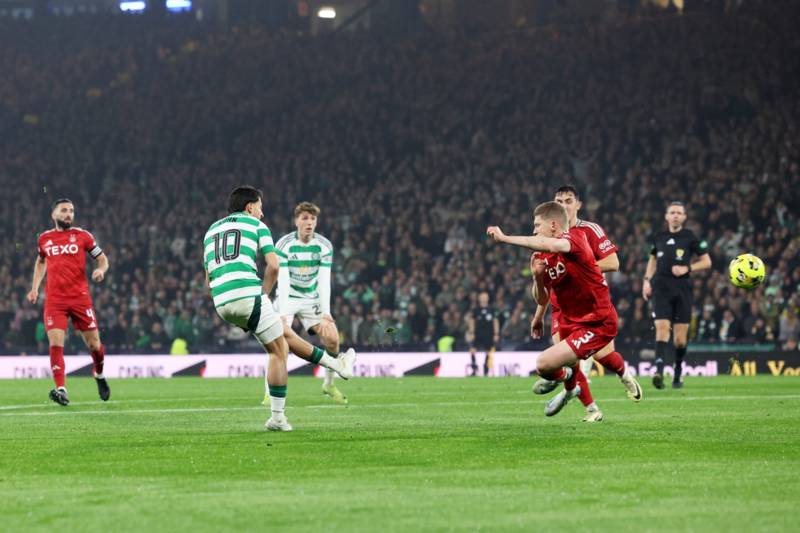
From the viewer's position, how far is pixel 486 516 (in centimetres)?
598

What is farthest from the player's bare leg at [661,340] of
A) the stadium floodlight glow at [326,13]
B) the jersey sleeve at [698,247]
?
the stadium floodlight glow at [326,13]

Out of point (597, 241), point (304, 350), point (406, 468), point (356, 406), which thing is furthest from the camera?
point (356, 406)

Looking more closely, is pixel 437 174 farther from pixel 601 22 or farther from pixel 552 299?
pixel 552 299

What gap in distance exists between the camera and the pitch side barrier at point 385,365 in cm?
2591

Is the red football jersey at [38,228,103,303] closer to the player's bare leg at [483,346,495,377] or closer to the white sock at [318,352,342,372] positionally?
the white sock at [318,352,342,372]

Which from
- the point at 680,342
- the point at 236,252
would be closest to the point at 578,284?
the point at 236,252

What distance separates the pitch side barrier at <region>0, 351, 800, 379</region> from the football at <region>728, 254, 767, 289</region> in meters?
9.21

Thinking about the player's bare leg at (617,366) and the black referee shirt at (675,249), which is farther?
the black referee shirt at (675,249)

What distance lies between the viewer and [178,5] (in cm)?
4684

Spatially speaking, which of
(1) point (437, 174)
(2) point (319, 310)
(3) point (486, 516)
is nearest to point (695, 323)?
(1) point (437, 174)

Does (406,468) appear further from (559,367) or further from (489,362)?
(489,362)

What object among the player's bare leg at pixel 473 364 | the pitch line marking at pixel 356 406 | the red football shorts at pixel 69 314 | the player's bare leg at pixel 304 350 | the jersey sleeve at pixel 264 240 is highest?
the jersey sleeve at pixel 264 240

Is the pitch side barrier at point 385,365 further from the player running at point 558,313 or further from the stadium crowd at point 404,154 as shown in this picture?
the player running at point 558,313

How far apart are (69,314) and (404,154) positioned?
75.5 ft
